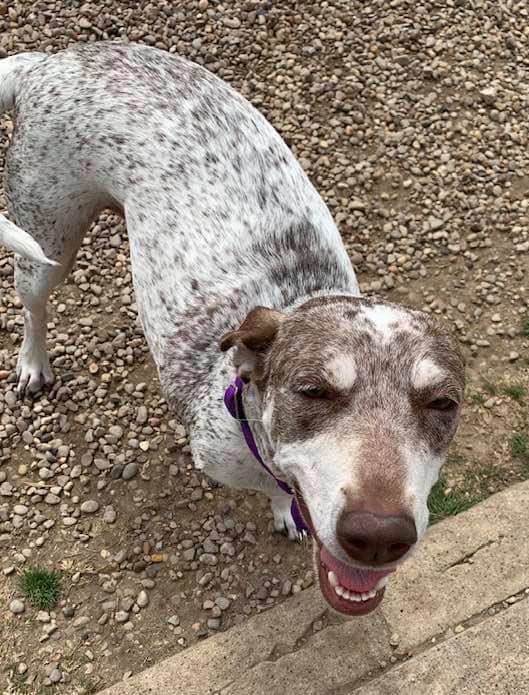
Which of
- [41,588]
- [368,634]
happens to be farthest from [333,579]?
[41,588]

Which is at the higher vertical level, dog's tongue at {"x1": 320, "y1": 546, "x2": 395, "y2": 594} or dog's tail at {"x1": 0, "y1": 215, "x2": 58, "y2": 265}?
dog's tail at {"x1": 0, "y1": 215, "x2": 58, "y2": 265}

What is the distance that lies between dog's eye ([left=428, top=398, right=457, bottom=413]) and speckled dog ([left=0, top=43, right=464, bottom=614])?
0.13 metres

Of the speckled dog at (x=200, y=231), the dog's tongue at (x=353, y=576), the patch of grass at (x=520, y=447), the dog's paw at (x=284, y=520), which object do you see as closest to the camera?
the dog's tongue at (x=353, y=576)

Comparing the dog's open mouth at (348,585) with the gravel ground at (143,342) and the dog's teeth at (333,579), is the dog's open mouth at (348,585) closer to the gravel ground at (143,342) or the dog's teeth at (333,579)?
the dog's teeth at (333,579)

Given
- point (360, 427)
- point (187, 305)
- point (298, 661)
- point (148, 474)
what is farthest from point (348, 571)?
point (148, 474)

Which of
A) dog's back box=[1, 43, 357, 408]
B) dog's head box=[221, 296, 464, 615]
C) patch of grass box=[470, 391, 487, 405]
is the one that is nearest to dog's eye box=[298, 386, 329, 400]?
dog's head box=[221, 296, 464, 615]

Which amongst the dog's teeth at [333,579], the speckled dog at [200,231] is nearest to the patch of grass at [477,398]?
the speckled dog at [200,231]

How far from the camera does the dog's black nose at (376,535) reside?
2252mm

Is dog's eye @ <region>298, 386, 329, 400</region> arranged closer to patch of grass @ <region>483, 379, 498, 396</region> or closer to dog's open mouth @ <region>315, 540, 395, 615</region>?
dog's open mouth @ <region>315, 540, 395, 615</region>

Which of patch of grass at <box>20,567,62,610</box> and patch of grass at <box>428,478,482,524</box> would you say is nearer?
patch of grass at <box>20,567,62,610</box>

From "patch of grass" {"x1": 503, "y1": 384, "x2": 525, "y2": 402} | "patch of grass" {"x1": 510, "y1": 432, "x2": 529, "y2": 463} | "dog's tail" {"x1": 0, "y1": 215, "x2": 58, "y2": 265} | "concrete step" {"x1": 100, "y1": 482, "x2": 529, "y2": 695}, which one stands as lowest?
"concrete step" {"x1": 100, "y1": 482, "x2": 529, "y2": 695}

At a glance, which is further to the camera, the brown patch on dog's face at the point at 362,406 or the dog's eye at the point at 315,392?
the dog's eye at the point at 315,392

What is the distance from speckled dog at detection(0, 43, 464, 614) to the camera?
2914 mm

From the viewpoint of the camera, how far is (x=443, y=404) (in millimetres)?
2688
